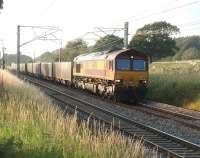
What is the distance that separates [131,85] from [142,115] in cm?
730

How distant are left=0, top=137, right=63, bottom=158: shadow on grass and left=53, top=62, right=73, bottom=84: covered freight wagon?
35.2 m

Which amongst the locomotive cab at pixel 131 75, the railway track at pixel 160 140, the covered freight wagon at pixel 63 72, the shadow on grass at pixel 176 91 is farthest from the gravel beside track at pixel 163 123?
the covered freight wagon at pixel 63 72

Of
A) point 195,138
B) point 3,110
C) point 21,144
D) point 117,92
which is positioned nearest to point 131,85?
point 117,92

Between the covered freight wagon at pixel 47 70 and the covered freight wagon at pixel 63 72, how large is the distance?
3.13 meters

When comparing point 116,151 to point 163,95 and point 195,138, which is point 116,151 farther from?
point 163,95

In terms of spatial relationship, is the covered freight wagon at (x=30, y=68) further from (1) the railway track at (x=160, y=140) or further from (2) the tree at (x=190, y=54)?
(1) the railway track at (x=160, y=140)

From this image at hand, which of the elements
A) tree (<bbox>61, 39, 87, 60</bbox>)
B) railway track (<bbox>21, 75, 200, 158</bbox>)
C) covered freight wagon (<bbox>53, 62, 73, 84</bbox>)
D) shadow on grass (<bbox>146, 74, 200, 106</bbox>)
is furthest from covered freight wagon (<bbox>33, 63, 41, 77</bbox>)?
railway track (<bbox>21, 75, 200, 158</bbox>)

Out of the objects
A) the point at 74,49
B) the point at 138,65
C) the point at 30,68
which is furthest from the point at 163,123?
the point at 74,49

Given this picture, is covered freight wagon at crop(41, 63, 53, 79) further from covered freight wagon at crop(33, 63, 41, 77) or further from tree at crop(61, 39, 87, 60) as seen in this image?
tree at crop(61, 39, 87, 60)

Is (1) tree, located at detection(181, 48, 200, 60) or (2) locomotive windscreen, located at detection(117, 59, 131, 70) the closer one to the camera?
(2) locomotive windscreen, located at detection(117, 59, 131, 70)

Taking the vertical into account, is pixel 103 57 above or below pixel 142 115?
above

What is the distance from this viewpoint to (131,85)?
1164 inches

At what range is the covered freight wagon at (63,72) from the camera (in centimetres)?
4559

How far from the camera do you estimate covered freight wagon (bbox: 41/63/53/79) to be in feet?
198
